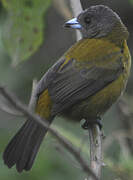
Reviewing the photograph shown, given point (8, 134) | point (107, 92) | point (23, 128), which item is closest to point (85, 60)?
point (107, 92)

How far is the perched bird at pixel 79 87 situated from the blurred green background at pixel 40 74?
276 millimetres

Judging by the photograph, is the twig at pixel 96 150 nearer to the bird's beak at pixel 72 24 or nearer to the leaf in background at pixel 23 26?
the leaf in background at pixel 23 26

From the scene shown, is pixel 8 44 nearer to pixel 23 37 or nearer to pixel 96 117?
pixel 23 37

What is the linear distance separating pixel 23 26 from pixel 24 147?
3.63ft

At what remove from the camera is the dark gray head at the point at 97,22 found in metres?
4.47

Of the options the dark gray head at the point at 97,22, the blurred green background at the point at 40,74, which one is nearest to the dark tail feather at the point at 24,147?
the blurred green background at the point at 40,74

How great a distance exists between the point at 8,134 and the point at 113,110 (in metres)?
1.54

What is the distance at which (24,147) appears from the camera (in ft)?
12.2

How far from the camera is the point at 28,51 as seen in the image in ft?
12.7

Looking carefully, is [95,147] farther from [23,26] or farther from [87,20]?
[87,20]

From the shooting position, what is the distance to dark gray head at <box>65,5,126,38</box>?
447cm

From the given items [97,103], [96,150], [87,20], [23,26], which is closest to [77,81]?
[97,103]

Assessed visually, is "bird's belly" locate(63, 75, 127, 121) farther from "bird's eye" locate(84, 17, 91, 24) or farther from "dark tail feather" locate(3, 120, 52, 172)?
"bird's eye" locate(84, 17, 91, 24)

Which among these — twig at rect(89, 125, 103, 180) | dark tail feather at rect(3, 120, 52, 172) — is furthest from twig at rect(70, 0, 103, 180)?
dark tail feather at rect(3, 120, 52, 172)
